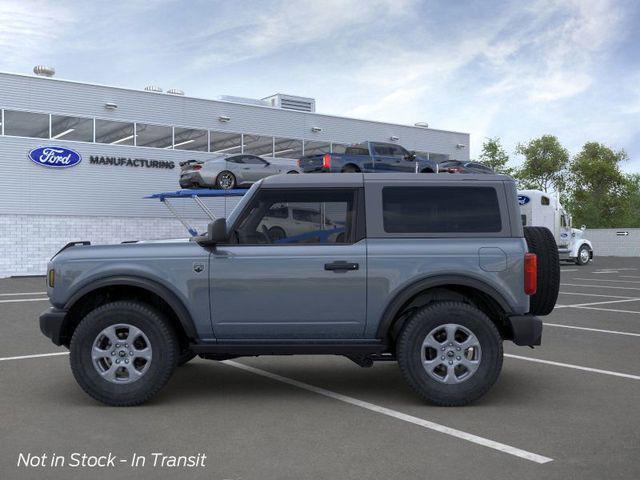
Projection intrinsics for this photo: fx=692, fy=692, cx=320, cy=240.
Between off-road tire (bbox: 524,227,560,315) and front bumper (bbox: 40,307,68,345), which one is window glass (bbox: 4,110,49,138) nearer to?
front bumper (bbox: 40,307,68,345)

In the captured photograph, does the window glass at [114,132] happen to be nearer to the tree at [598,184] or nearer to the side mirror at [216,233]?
the side mirror at [216,233]

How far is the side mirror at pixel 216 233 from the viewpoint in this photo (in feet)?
18.7

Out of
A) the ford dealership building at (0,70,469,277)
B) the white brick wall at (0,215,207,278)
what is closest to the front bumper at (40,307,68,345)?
the white brick wall at (0,215,207,278)

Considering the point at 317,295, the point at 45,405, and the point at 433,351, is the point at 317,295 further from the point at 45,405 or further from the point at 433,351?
the point at 45,405

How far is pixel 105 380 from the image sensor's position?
18.8ft

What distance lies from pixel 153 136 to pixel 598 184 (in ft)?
170

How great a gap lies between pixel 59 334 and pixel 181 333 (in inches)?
40.2

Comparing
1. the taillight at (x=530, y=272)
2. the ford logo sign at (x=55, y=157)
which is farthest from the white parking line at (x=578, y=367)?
the ford logo sign at (x=55, y=157)

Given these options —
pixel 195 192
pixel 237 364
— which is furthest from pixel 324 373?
pixel 195 192

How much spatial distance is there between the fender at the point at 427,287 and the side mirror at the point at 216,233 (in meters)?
1.50

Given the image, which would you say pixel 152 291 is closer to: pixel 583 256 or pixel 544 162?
pixel 583 256

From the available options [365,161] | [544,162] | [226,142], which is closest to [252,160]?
[365,161]

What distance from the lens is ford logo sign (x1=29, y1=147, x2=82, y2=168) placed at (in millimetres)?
26938

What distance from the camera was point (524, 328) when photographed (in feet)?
18.9
